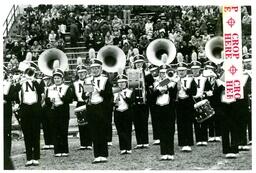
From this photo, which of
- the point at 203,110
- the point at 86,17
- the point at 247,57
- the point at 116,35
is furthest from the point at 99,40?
the point at 247,57

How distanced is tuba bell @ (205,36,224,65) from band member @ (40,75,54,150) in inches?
70.2

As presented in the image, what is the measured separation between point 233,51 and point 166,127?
1119 mm

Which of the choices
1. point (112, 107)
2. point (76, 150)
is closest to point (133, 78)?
point (112, 107)

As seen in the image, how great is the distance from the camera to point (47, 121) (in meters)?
8.38

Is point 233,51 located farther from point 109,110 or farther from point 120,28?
point 109,110

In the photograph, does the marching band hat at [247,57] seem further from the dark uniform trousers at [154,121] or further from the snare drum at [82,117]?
the snare drum at [82,117]

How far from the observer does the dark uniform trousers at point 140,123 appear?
27.6ft

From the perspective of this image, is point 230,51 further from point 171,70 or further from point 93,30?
point 93,30

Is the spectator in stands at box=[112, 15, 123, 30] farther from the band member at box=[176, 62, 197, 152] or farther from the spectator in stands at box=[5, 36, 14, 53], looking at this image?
the spectator in stands at box=[5, 36, 14, 53]

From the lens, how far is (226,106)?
8211 mm

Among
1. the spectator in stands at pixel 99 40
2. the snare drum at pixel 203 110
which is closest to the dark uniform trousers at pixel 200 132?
the snare drum at pixel 203 110

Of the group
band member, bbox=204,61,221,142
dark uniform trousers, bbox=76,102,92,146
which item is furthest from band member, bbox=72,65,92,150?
band member, bbox=204,61,221,142

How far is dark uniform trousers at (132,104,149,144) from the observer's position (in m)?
8.41

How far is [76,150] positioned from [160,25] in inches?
66.2
